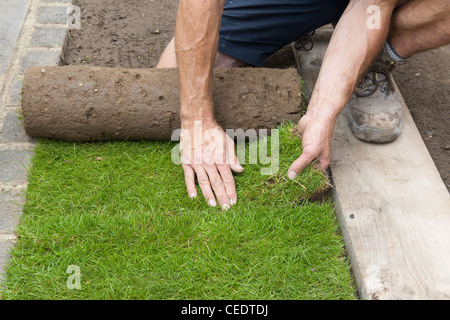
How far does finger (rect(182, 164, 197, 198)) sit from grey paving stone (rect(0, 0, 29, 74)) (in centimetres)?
171

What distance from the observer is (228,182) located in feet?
8.25

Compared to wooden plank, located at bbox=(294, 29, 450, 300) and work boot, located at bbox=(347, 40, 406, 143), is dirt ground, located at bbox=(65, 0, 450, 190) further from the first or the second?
work boot, located at bbox=(347, 40, 406, 143)

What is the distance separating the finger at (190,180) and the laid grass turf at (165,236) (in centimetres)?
5

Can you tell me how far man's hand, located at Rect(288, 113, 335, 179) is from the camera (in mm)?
2459

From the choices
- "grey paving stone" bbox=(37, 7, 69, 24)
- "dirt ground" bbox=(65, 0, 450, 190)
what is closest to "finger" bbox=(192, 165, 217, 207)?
"dirt ground" bbox=(65, 0, 450, 190)

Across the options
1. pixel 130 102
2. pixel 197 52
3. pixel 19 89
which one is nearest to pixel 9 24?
pixel 19 89

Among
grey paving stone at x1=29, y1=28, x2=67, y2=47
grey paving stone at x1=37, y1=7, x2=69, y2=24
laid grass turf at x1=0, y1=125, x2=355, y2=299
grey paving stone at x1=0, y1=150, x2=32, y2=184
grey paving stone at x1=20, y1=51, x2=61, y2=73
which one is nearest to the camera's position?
laid grass turf at x1=0, y1=125, x2=355, y2=299

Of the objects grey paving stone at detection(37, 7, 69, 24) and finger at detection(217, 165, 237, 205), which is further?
grey paving stone at detection(37, 7, 69, 24)

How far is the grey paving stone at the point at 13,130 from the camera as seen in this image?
2922 mm

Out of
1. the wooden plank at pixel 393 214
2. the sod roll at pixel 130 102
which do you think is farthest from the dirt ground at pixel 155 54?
the sod roll at pixel 130 102

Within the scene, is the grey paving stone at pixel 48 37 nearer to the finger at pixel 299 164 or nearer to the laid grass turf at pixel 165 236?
the laid grass turf at pixel 165 236

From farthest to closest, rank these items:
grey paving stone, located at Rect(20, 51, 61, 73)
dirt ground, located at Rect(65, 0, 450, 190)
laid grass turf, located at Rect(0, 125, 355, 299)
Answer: grey paving stone, located at Rect(20, 51, 61, 73), dirt ground, located at Rect(65, 0, 450, 190), laid grass turf, located at Rect(0, 125, 355, 299)
